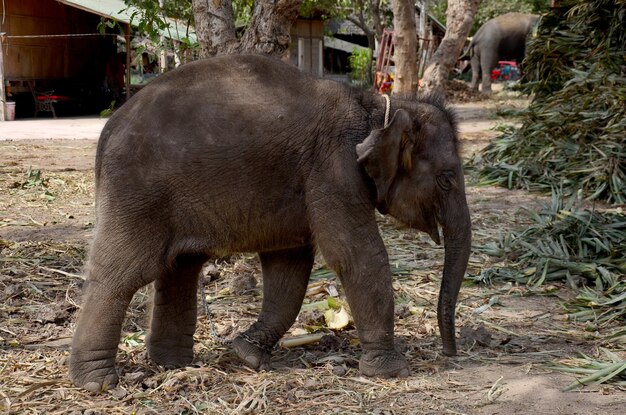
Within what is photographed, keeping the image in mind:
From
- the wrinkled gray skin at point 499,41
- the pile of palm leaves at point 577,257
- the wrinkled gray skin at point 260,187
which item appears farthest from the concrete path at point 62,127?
the wrinkled gray skin at point 260,187

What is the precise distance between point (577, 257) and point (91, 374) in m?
4.18

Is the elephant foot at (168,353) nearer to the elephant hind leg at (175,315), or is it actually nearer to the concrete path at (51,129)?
the elephant hind leg at (175,315)

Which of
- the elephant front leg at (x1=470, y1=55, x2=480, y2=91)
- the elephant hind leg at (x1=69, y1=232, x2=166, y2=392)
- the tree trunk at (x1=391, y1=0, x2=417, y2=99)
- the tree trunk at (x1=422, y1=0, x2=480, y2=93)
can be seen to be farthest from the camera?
the elephant front leg at (x1=470, y1=55, x2=480, y2=91)

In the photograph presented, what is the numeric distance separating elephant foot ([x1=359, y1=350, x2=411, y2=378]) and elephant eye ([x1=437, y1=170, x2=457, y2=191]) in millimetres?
962

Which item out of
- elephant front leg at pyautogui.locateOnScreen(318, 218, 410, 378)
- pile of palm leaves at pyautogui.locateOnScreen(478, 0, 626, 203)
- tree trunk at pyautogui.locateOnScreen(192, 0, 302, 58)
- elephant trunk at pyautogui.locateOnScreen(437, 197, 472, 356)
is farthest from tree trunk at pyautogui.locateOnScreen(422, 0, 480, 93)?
elephant front leg at pyautogui.locateOnScreen(318, 218, 410, 378)

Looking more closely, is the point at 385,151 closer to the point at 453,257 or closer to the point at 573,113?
the point at 453,257

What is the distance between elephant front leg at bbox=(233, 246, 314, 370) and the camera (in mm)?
5066

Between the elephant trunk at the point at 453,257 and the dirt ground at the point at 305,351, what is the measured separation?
342mm

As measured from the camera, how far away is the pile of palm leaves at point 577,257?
600 cm

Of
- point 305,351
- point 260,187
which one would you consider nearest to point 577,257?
point 305,351

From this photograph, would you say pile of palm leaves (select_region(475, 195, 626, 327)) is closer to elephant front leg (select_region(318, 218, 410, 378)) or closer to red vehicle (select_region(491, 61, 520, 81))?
elephant front leg (select_region(318, 218, 410, 378))

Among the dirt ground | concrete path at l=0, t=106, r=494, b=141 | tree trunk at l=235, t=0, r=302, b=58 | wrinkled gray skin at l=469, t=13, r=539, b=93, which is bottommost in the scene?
the dirt ground

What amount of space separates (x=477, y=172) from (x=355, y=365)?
23.6 ft

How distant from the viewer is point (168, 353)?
4.90 m
